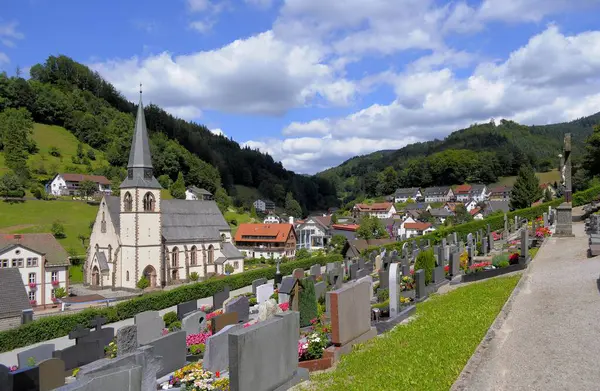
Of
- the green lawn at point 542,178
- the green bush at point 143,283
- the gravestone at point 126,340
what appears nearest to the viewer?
the gravestone at point 126,340

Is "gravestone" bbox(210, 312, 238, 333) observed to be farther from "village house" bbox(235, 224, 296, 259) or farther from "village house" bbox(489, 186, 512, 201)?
"village house" bbox(489, 186, 512, 201)

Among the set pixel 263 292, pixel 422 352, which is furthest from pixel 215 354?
pixel 263 292

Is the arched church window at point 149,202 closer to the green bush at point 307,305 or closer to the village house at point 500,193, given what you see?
the green bush at point 307,305

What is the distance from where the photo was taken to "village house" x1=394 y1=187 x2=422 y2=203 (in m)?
144

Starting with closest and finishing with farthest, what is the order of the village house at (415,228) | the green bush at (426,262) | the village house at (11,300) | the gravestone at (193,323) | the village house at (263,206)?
1. the gravestone at (193,323)
2. the green bush at (426,262)
3. the village house at (11,300)
4. the village house at (415,228)
5. the village house at (263,206)

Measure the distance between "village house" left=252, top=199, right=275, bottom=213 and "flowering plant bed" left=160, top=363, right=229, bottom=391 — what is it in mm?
118596

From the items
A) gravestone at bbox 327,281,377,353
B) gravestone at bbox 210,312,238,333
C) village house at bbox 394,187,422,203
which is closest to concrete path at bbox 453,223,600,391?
gravestone at bbox 327,281,377,353

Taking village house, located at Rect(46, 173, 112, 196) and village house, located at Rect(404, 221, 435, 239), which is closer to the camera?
village house, located at Rect(404, 221, 435, 239)

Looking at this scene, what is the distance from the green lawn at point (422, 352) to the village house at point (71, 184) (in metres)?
79.1

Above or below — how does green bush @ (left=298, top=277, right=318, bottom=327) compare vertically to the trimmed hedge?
above

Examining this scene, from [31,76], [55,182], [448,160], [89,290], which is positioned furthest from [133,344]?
[448,160]

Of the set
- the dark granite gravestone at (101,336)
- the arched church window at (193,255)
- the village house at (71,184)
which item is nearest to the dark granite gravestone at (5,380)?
the dark granite gravestone at (101,336)

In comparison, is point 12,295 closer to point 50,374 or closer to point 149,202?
point 149,202

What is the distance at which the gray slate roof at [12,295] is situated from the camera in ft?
82.1
